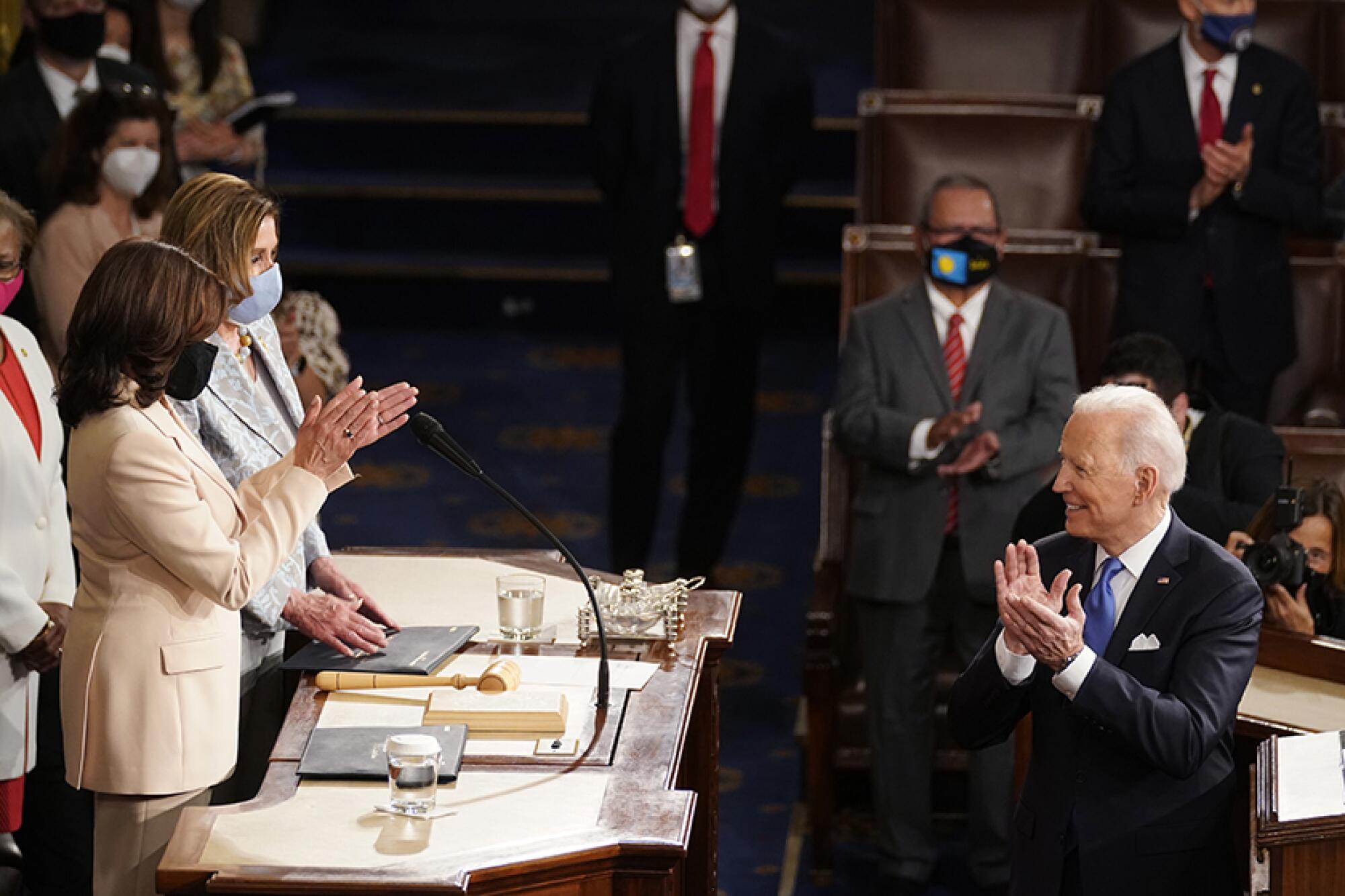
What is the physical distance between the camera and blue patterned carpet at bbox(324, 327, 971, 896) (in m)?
5.05

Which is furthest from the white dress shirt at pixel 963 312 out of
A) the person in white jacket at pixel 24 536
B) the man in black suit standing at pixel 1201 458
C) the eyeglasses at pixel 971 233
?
the person in white jacket at pixel 24 536

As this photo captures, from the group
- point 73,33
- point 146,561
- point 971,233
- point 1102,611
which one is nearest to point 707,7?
point 971,233

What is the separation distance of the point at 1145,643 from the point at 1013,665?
211mm

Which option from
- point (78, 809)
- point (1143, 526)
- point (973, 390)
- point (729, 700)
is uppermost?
point (1143, 526)

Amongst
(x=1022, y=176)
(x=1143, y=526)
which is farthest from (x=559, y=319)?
(x=1143, y=526)

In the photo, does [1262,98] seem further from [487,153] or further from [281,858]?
[487,153]

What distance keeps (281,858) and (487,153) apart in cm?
735

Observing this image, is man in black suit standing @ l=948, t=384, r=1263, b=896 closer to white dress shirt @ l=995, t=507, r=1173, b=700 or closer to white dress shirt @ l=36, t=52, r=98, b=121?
white dress shirt @ l=995, t=507, r=1173, b=700

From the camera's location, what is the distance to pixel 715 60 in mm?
6184

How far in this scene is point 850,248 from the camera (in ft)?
18.1

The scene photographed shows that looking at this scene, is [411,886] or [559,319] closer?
[411,886]

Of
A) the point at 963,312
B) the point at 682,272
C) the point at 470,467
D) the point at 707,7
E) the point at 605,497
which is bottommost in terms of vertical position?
the point at 605,497

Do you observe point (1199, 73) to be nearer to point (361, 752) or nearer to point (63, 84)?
point (63, 84)

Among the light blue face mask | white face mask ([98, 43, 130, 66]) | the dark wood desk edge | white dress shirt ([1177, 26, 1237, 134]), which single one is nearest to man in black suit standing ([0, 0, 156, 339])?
white face mask ([98, 43, 130, 66])
